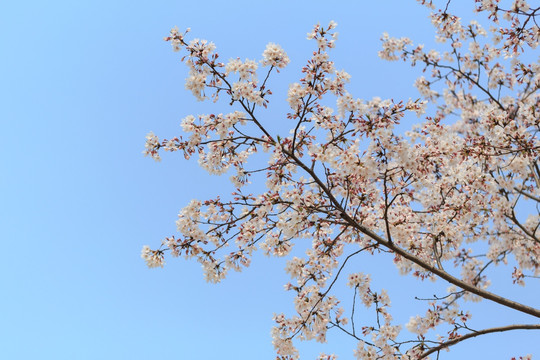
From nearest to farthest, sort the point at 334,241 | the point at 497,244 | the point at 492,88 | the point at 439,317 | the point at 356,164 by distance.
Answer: the point at 356,164, the point at 334,241, the point at 439,317, the point at 497,244, the point at 492,88

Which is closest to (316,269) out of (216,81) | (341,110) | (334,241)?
(334,241)

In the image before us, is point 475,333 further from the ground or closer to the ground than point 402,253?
closer to the ground

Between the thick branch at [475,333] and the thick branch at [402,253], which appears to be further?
the thick branch at [475,333]

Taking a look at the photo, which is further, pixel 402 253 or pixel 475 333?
pixel 475 333

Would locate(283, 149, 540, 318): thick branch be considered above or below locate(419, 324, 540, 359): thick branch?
above

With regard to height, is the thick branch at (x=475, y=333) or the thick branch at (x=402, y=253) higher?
the thick branch at (x=402, y=253)

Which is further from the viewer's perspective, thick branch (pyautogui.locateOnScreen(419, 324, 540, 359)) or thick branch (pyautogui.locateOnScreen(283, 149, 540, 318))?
thick branch (pyautogui.locateOnScreen(419, 324, 540, 359))

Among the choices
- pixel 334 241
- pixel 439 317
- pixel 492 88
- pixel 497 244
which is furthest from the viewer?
pixel 492 88

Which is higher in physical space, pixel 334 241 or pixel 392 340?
pixel 334 241

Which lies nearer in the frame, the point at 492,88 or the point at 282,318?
the point at 282,318

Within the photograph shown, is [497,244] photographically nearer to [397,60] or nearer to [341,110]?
[397,60]

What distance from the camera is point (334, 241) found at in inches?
258

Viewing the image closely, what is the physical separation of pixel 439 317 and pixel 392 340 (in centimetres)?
112

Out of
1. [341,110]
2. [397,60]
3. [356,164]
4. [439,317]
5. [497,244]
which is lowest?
[439,317]
